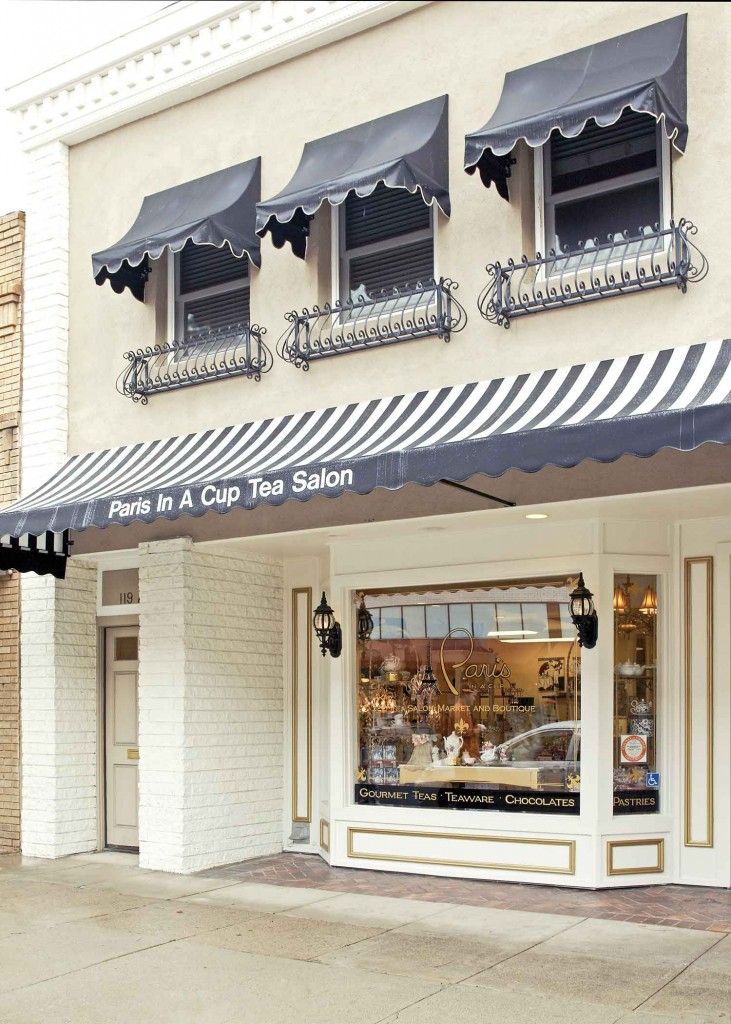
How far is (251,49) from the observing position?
10570 mm

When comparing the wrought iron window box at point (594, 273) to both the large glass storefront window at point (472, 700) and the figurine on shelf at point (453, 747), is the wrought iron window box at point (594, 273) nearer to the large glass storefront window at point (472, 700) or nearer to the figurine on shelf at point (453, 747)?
the large glass storefront window at point (472, 700)

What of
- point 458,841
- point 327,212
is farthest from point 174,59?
point 458,841

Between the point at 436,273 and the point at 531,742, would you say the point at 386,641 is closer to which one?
the point at 531,742

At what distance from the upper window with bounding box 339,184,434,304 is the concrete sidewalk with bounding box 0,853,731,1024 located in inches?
198

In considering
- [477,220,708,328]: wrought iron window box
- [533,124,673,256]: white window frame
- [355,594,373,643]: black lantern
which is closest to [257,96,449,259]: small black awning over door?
[533,124,673,256]: white window frame

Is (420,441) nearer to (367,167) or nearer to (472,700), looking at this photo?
(367,167)

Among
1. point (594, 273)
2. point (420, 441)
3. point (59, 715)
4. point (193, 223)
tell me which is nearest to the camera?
point (420, 441)

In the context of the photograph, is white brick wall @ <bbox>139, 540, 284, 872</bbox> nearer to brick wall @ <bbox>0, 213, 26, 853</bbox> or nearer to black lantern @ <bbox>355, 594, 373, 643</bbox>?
black lantern @ <bbox>355, 594, 373, 643</bbox>

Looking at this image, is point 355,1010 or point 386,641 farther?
point 386,641

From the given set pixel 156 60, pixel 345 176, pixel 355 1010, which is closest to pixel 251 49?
pixel 156 60

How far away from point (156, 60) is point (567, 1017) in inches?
363

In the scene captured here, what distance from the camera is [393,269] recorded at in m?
9.95

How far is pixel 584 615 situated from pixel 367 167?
12.9 ft

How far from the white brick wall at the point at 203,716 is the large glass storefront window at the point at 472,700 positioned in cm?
125
